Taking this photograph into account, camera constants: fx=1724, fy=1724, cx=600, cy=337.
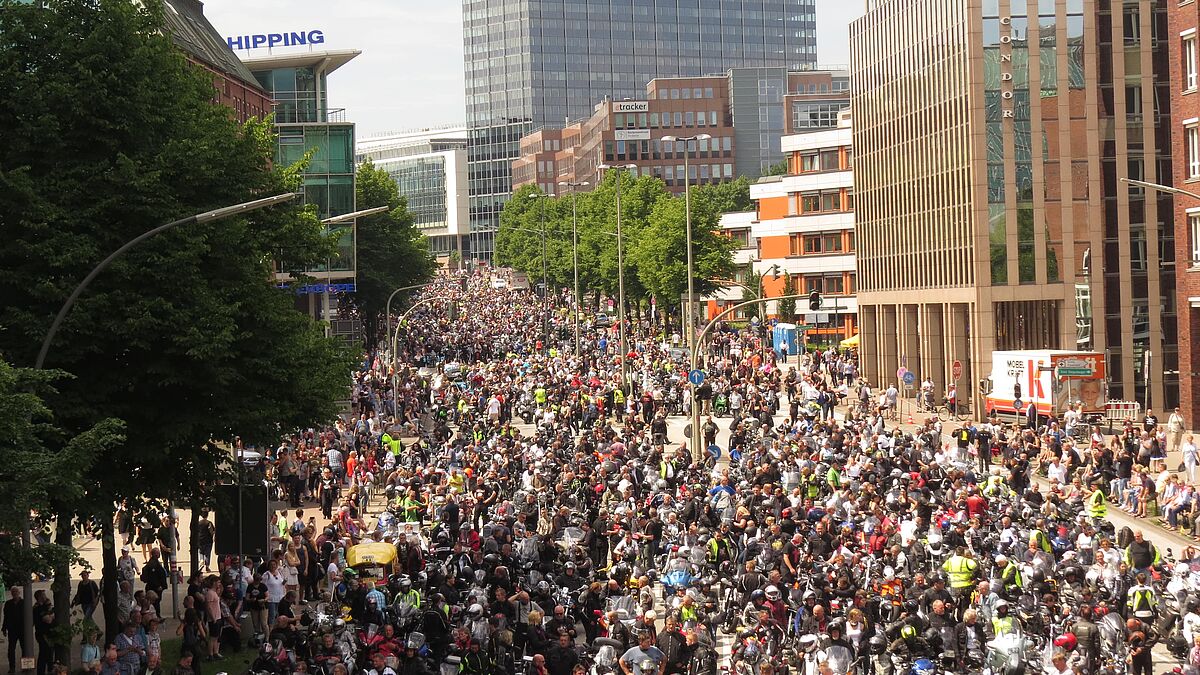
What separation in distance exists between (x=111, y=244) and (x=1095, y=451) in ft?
80.3

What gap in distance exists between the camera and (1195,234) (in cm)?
5384

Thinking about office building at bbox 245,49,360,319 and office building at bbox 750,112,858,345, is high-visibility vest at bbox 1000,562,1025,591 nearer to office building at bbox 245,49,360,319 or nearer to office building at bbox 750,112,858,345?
office building at bbox 245,49,360,319

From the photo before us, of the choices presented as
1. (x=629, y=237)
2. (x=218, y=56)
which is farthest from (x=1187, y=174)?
(x=629, y=237)

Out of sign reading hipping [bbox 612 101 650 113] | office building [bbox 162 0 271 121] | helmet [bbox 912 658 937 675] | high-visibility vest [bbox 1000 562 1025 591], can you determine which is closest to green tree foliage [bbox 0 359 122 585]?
helmet [bbox 912 658 937 675]

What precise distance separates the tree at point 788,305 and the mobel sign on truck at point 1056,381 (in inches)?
2025

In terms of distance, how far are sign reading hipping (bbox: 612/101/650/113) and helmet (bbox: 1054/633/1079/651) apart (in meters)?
174

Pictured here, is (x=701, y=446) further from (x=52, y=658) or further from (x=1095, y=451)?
(x=52, y=658)

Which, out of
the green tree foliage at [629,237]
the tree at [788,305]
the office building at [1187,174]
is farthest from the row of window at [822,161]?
the office building at [1187,174]

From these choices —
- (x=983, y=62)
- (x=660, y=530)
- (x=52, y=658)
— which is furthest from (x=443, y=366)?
(x=52, y=658)

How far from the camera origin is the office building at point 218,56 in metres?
71.6

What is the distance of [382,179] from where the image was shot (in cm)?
11188

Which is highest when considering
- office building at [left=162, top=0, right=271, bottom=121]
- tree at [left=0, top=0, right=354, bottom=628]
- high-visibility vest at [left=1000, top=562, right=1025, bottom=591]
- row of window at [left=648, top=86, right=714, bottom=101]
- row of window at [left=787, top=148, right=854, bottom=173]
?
row of window at [left=648, top=86, right=714, bottom=101]

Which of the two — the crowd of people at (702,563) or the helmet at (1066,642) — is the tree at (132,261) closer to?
the crowd of people at (702,563)

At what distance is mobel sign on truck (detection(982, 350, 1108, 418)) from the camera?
52.5m
